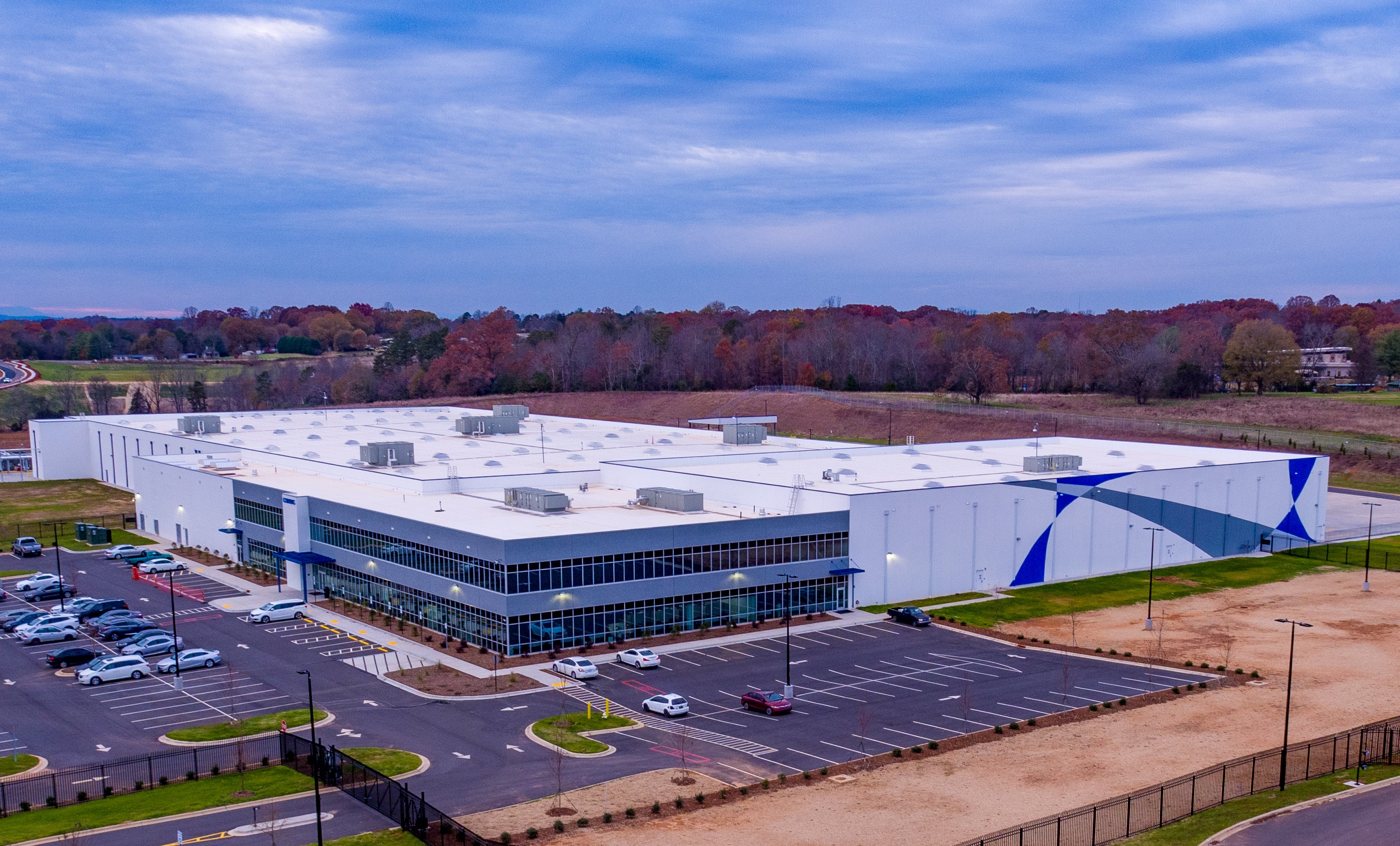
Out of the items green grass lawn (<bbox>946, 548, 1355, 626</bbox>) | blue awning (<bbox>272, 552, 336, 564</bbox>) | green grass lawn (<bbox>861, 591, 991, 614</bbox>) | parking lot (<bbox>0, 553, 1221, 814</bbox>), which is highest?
blue awning (<bbox>272, 552, 336, 564</bbox>)

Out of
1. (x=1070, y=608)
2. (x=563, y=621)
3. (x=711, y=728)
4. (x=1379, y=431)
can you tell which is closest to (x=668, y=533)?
(x=563, y=621)

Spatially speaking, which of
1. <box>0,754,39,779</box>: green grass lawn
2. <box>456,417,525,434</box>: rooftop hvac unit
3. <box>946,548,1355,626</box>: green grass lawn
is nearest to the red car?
<box>946,548,1355,626</box>: green grass lawn

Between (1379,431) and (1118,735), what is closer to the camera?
(1118,735)

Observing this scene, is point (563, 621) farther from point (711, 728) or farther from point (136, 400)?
point (136, 400)

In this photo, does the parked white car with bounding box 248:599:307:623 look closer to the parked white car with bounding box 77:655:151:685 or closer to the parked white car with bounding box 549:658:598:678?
the parked white car with bounding box 77:655:151:685

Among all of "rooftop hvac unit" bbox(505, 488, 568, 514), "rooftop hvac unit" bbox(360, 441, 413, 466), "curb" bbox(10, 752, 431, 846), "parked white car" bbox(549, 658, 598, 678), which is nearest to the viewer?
"curb" bbox(10, 752, 431, 846)

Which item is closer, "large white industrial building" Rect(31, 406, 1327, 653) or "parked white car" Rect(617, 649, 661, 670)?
"parked white car" Rect(617, 649, 661, 670)

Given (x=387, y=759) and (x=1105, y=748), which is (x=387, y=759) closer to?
(x=387, y=759)
